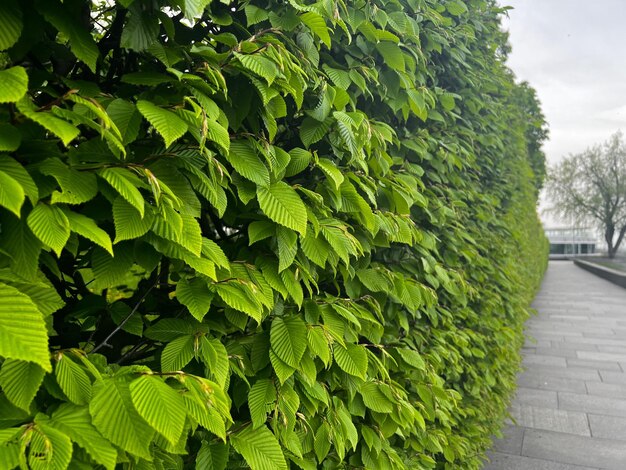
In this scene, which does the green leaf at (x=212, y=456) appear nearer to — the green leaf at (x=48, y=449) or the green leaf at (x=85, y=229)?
the green leaf at (x=48, y=449)

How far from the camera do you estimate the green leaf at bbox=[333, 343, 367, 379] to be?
1.53 meters

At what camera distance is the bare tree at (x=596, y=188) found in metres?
34.0

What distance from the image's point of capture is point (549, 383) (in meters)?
5.74

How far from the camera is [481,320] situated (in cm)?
375

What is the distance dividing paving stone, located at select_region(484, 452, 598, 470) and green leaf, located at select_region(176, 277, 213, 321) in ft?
11.7

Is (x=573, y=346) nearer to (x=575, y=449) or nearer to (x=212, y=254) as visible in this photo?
(x=575, y=449)

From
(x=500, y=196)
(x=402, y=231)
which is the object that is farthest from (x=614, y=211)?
(x=402, y=231)

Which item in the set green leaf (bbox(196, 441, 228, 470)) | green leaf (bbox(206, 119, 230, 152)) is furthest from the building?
green leaf (bbox(206, 119, 230, 152))

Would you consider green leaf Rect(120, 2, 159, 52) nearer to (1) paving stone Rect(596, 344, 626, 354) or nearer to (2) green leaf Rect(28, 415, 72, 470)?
(2) green leaf Rect(28, 415, 72, 470)

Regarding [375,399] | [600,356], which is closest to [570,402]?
[600,356]

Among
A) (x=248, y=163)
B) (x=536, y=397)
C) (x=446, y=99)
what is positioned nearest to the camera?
(x=248, y=163)

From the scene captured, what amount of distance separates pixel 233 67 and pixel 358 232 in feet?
Result: 2.87

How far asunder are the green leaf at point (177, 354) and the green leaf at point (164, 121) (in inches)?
20.1

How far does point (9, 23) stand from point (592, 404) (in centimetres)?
593
